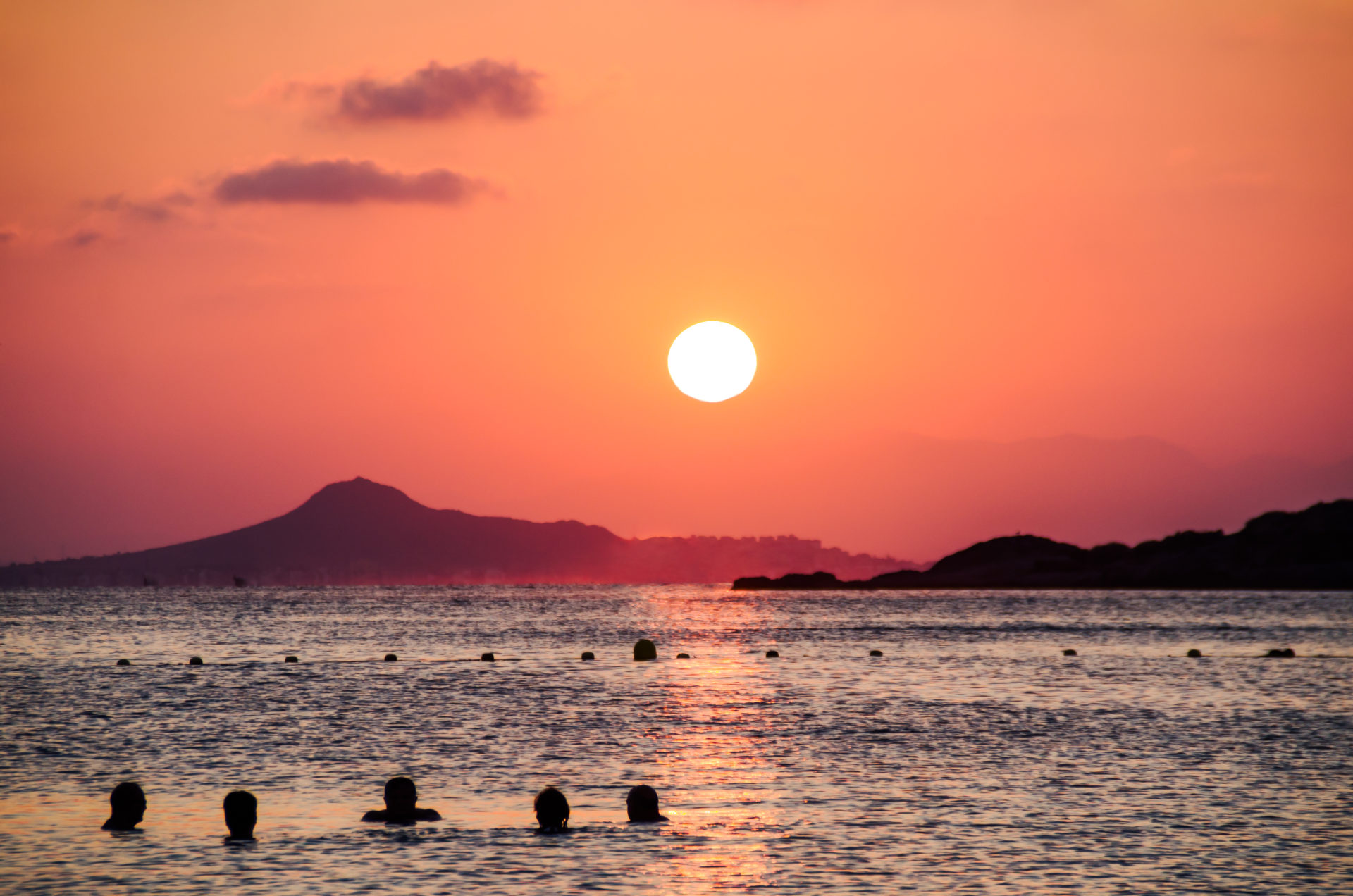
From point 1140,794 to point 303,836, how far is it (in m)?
18.6

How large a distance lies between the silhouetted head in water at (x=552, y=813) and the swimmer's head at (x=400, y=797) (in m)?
2.74

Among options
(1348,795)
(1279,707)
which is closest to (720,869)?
(1348,795)

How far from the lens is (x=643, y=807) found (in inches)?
1115

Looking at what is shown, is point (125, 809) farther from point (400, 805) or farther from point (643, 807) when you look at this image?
point (643, 807)

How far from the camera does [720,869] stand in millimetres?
23500

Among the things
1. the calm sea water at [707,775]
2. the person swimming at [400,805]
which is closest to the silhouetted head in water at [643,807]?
the calm sea water at [707,775]

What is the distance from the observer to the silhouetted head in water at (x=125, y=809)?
1093 inches

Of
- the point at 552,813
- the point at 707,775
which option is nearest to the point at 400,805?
the point at 552,813

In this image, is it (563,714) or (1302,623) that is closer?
(563,714)

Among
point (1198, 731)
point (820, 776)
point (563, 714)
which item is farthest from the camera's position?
point (563, 714)

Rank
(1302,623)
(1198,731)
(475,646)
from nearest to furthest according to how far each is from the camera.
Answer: (1198,731) < (475,646) < (1302,623)

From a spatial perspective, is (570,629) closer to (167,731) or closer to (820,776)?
(167,731)

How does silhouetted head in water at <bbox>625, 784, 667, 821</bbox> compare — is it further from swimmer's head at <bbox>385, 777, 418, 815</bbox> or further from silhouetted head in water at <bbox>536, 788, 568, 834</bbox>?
swimmer's head at <bbox>385, 777, 418, 815</bbox>

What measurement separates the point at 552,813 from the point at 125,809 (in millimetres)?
8738
